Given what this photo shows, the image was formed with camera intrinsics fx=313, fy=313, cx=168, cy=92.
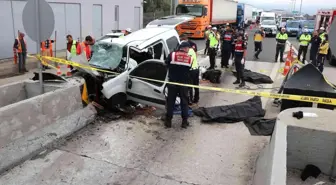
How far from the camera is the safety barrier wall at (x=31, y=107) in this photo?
5.04m

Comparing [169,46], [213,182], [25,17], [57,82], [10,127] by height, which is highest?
[25,17]

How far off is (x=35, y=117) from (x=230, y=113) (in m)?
4.31

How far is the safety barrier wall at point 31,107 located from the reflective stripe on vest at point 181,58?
7.02 feet

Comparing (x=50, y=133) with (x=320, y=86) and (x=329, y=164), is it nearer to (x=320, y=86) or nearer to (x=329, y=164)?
(x=329, y=164)

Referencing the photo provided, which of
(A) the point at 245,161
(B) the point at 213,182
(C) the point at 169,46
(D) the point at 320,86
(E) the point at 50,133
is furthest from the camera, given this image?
(C) the point at 169,46

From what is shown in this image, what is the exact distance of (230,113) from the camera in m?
7.51

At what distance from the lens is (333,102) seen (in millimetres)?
5938

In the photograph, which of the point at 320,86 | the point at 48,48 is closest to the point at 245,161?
the point at 320,86

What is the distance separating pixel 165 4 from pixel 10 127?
1557 inches

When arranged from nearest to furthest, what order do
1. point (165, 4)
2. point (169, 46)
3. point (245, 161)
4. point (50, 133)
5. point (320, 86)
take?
1. point (245, 161)
2. point (50, 133)
3. point (320, 86)
4. point (169, 46)
5. point (165, 4)

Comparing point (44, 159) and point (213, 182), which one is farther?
point (44, 159)

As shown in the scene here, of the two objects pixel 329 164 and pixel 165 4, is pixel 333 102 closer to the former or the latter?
pixel 329 164

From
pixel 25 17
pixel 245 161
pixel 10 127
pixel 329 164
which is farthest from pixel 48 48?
pixel 329 164

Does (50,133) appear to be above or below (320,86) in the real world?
below
